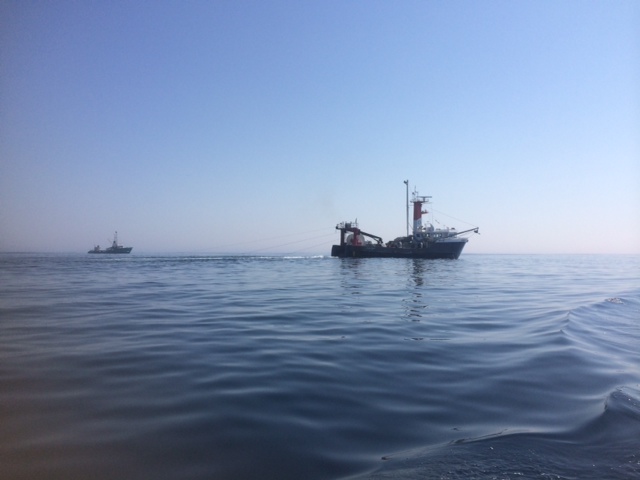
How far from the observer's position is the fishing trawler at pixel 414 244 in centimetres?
7000

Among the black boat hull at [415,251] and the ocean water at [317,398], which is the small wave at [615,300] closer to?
the ocean water at [317,398]

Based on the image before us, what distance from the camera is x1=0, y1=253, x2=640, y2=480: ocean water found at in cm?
370

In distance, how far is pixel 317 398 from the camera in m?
5.38

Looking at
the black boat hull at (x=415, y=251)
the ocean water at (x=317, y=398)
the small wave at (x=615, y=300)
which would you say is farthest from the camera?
the black boat hull at (x=415, y=251)

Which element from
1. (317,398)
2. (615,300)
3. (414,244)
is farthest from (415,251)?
(317,398)

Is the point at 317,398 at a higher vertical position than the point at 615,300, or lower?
lower

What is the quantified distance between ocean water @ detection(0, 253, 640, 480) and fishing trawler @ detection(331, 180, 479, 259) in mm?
59499

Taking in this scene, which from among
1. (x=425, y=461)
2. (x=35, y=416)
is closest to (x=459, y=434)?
(x=425, y=461)

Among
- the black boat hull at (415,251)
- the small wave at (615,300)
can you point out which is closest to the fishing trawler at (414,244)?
the black boat hull at (415,251)

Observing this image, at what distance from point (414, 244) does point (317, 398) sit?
69784 millimetres

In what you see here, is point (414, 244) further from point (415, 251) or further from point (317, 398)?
point (317, 398)

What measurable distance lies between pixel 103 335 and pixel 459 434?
8056 mm

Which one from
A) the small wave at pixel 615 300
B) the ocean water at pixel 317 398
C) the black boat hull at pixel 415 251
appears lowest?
the ocean water at pixel 317 398

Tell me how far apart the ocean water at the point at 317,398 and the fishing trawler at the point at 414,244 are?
5950cm
